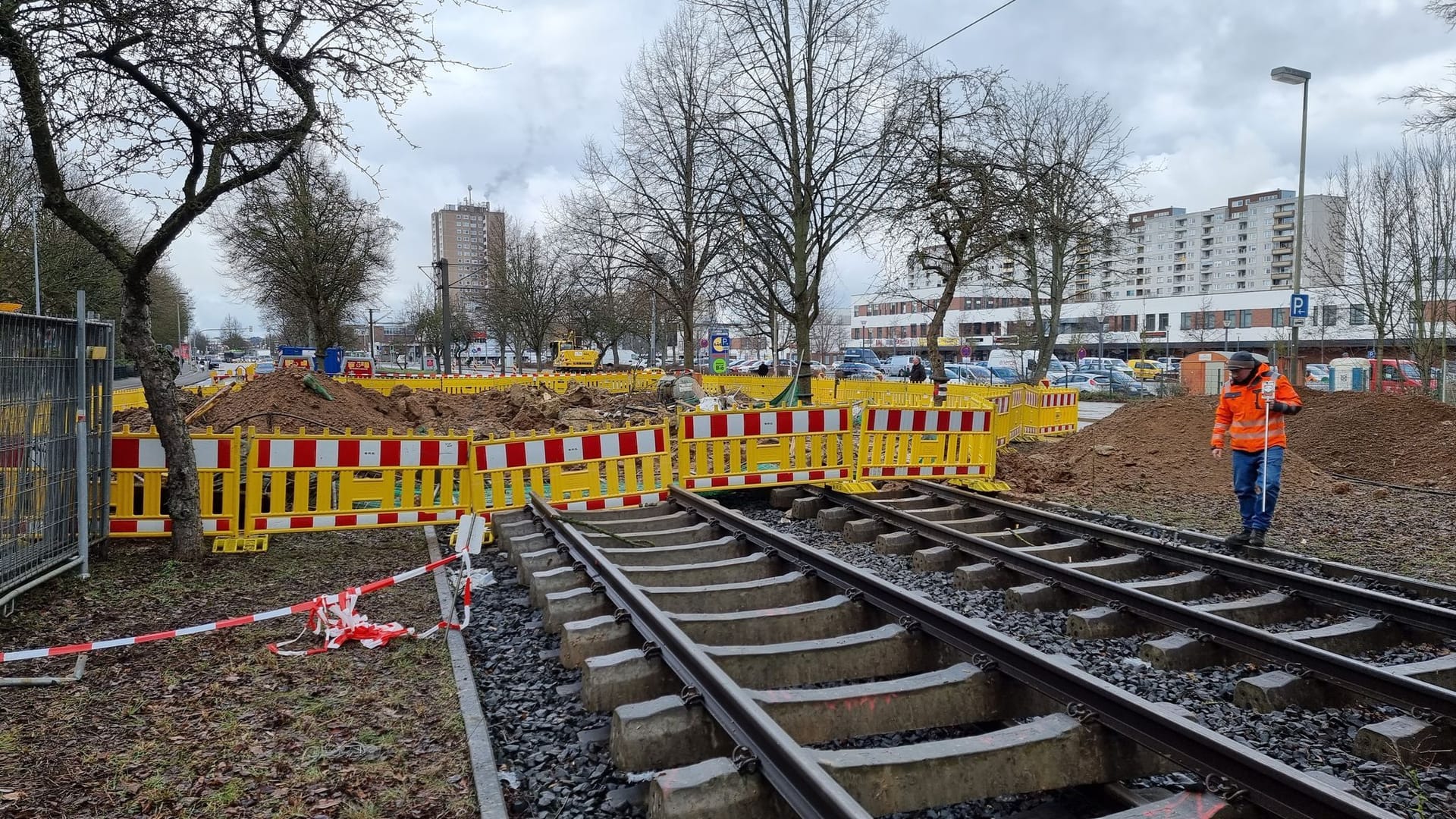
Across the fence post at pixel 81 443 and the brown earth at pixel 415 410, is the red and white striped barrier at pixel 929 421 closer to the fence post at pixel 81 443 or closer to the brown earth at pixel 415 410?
the brown earth at pixel 415 410

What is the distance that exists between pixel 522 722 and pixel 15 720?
2473mm

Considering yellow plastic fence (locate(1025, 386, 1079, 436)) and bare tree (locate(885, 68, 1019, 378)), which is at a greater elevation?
bare tree (locate(885, 68, 1019, 378))

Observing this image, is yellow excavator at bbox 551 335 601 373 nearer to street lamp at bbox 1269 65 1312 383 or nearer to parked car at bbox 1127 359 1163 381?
parked car at bbox 1127 359 1163 381

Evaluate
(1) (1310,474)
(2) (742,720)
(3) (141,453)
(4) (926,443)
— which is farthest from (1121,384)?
(2) (742,720)

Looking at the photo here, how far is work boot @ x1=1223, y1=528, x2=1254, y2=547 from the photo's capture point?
26.0ft

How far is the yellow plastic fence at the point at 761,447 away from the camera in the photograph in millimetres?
10133

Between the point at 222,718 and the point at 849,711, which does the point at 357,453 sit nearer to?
the point at 222,718

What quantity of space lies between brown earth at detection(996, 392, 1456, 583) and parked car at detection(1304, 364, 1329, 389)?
19.1 m

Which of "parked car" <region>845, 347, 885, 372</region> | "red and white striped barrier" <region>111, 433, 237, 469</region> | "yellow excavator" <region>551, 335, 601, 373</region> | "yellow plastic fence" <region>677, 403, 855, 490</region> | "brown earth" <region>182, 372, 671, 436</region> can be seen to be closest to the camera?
"red and white striped barrier" <region>111, 433, 237, 469</region>

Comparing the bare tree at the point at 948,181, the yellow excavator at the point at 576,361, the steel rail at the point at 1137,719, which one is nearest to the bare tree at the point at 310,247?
the yellow excavator at the point at 576,361

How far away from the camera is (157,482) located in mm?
7809

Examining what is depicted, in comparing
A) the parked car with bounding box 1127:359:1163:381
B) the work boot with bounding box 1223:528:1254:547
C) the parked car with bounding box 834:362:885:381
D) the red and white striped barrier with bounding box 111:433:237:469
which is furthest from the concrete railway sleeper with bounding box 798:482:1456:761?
the parked car with bounding box 834:362:885:381

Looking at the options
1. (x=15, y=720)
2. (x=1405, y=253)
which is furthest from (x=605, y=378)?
(x=15, y=720)

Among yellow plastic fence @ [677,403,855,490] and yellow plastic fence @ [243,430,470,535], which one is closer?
yellow plastic fence @ [243,430,470,535]
